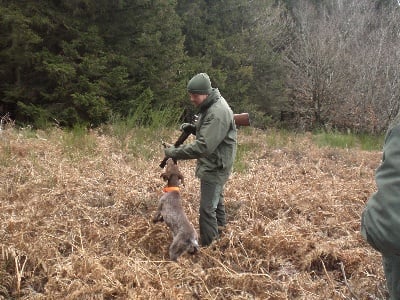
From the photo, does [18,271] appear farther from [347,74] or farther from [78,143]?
[347,74]

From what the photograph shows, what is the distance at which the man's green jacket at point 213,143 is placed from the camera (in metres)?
4.05

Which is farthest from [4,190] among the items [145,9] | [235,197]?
[145,9]

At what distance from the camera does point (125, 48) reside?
1348 cm

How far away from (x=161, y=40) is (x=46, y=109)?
15.4 ft

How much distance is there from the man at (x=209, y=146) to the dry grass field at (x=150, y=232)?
0.51m

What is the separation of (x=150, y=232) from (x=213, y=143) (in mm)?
1394

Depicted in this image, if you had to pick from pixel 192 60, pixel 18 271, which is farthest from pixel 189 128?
pixel 192 60

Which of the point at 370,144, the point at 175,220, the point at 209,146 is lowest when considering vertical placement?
the point at 370,144

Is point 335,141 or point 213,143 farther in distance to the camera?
point 335,141

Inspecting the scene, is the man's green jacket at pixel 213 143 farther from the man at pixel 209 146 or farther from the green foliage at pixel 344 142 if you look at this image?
the green foliage at pixel 344 142

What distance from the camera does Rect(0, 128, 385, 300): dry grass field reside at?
12.5 ft

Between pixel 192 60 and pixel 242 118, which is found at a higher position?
pixel 242 118

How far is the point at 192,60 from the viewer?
17.5m

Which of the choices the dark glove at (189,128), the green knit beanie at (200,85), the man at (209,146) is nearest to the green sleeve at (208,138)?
the man at (209,146)
